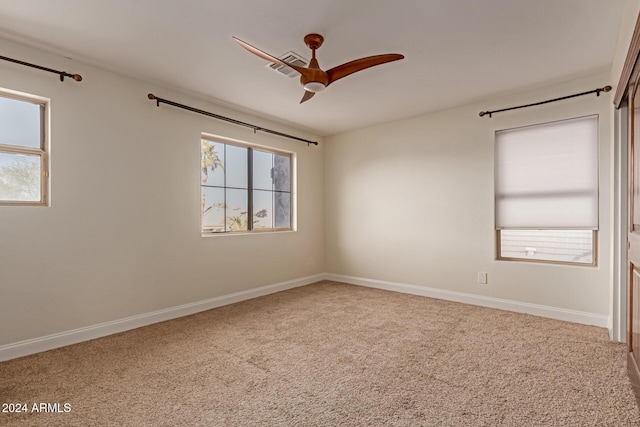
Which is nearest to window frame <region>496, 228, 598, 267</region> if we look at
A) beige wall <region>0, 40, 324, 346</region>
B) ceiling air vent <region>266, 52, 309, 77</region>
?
ceiling air vent <region>266, 52, 309, 77</region>

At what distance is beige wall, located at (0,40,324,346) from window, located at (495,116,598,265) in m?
3.30

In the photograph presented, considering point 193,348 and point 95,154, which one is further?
point 95,154

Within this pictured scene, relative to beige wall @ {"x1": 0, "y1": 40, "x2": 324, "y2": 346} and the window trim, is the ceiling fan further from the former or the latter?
the window trim

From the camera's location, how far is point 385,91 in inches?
141

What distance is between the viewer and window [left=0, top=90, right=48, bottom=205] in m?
2.56

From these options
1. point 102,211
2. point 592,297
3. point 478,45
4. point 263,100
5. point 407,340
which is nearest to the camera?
point 478,45

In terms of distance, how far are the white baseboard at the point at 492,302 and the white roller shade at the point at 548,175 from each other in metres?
0.88

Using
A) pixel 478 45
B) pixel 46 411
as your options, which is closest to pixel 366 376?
pixel 46 411

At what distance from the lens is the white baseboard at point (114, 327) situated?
2.55 meters

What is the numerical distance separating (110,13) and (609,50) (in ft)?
13.1

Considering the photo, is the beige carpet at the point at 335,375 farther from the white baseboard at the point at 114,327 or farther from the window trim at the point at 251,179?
the window trim at the point at 251,179

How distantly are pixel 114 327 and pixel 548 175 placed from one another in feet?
15.4

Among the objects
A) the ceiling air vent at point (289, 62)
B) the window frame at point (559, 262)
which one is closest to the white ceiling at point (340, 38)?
the ceiling air vent at point (289, 62)

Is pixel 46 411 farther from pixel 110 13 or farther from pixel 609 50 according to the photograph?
pixel 609 50
